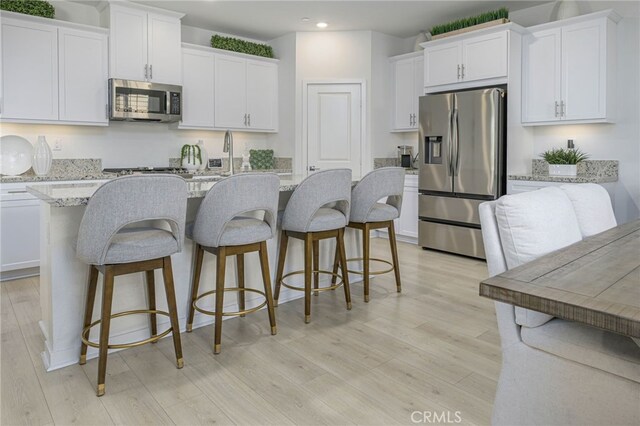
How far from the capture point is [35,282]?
13.0ft

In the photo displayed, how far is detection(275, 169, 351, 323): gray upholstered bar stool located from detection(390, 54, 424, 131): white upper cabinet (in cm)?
306

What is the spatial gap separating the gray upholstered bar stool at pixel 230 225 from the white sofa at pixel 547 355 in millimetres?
1254

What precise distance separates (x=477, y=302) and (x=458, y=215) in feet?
5.44

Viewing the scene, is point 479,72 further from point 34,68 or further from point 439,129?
point 34,68

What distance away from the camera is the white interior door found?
19.0ft

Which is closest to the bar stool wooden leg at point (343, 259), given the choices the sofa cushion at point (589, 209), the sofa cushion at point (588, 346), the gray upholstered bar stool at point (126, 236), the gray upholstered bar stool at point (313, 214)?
the gray upholstered bar stool at point (313, 214)

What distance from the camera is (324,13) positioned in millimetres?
5027

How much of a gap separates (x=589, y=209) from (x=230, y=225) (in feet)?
5.94

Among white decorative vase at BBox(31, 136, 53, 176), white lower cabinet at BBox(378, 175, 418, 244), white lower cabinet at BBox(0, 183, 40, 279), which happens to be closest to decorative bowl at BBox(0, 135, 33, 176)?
white decorative vase at BBox(31, 136, 53, 176)

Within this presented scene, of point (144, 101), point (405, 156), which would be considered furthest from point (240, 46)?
point (405, 156)

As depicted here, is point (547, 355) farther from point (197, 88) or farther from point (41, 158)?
point (197, 88)

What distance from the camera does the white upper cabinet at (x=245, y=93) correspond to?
5.48 meters

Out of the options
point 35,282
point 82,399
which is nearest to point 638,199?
point 82,399

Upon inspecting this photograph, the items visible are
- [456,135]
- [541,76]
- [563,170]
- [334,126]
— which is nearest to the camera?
[563,170]
